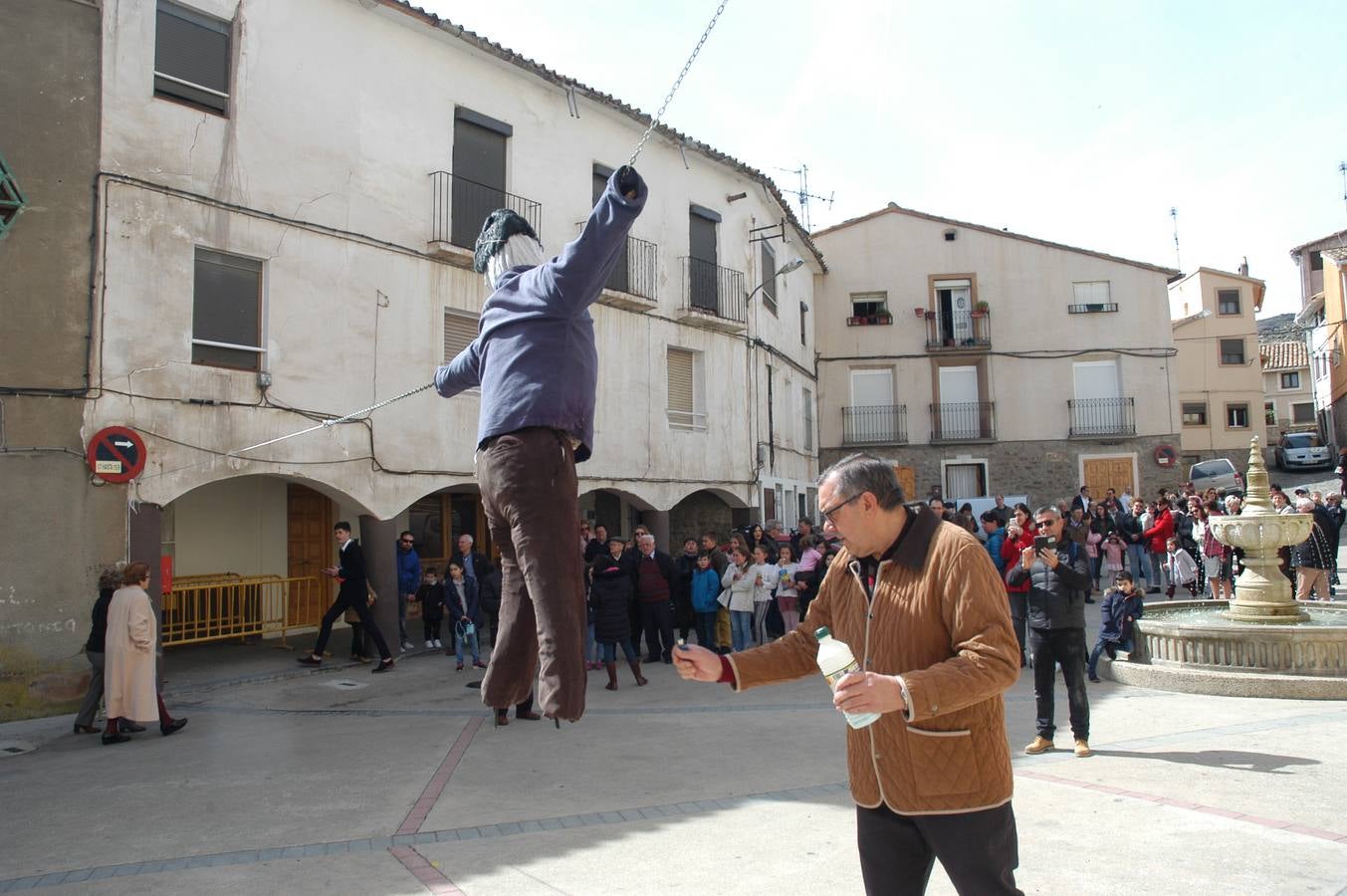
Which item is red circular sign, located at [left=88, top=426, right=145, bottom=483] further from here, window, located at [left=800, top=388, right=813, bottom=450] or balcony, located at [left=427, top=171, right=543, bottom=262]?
window, located at [left=800, top=388, right=813, bottom=450]

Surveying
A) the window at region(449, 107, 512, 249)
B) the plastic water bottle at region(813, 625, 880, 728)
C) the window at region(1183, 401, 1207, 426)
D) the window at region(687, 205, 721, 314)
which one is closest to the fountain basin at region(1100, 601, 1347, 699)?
A: the plastic water bottle at region(813, 625, 880, 728)

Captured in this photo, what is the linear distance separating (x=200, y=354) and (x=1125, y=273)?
2536 centimetres

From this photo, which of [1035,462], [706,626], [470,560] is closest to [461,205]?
[470,560]

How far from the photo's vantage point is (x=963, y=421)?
28.3m

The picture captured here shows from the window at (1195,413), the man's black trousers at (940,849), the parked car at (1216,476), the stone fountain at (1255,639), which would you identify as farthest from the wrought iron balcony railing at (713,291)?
the window at (1195,413)

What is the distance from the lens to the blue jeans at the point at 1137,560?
16469mm

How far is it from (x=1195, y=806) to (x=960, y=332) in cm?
2394

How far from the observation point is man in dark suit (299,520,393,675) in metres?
12.1

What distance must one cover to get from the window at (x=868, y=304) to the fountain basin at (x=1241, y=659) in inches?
766

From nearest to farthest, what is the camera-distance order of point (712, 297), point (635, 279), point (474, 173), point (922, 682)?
point (922, 682) < point (474, 173) < point (635, 279) < point (712, 297)

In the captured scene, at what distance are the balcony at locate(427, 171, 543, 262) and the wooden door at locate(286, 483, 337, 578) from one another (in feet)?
14.9

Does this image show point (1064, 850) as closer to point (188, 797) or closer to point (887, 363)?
point (188, 797)

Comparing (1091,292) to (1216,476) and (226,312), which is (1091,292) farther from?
(226,312)

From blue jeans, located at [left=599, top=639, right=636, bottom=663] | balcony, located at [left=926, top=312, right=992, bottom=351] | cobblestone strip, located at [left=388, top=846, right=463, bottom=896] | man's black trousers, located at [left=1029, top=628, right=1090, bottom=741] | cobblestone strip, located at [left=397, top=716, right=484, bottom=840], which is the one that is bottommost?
cobblestone strip, located at [left=397, top=716, right=484, bottom=840]
